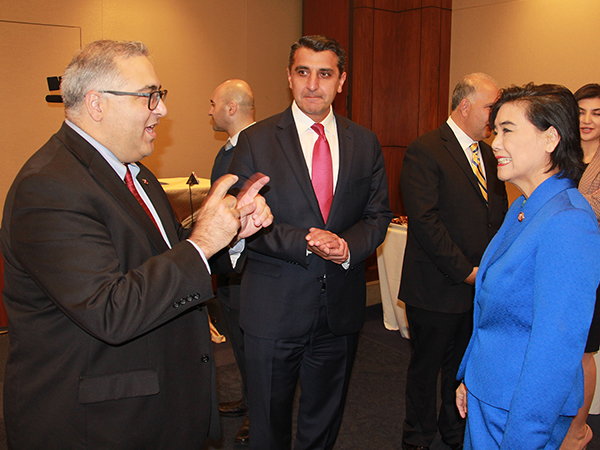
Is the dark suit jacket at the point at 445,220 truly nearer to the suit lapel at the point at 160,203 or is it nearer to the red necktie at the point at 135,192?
the suit lapel at the point at 160,203

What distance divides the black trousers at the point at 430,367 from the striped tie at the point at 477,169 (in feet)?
2.26

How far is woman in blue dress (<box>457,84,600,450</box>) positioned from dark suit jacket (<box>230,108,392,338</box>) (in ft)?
2.26

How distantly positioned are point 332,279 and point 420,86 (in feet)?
12.6

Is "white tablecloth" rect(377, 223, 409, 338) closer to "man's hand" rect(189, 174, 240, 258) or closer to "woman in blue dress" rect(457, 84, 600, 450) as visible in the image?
"woman in blue dress" rect(457, 84, 600, 450)

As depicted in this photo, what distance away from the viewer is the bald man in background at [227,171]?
305 cm

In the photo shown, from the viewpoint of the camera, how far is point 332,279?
2.23 meters

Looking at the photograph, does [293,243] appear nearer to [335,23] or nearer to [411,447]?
[411,447]

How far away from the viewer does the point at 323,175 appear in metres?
2.31

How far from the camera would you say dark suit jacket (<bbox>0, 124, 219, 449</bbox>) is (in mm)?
1258

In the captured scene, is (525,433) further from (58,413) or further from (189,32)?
(189,32)

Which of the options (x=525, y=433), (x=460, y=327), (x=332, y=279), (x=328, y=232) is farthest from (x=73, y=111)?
(x=460, y=327)

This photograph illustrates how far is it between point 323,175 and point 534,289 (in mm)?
1170

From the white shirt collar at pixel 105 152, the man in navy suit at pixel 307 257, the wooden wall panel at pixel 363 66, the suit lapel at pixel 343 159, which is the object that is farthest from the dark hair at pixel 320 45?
the wooden wall panel at pixel 363 66

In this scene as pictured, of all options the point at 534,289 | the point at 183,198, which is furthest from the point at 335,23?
the point at 534,289
